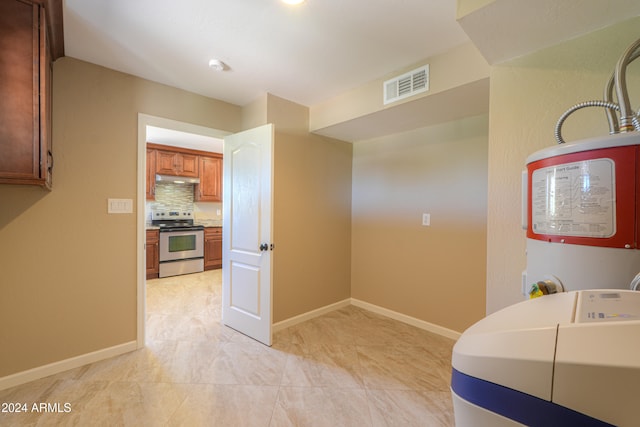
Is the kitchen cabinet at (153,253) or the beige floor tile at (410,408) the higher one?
the kitchen cabinet at (153,253)

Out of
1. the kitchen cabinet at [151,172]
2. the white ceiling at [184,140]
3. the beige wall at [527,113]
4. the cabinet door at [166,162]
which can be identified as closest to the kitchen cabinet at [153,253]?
the kitchen cabinet at [151,172]

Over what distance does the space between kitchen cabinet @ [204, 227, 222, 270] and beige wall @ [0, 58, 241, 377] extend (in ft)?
9.49

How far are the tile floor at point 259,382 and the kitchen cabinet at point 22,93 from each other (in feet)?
4.55

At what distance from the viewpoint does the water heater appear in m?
0.73

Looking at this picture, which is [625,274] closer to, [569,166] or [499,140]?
[569,166]

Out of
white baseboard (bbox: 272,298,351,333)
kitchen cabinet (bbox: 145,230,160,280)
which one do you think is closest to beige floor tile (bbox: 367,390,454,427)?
white baseboard (bbox: 272,298,351,333)

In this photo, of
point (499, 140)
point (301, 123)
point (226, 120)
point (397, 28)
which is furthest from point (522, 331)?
point (226, 120)

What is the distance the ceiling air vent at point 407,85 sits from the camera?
200 centimetres

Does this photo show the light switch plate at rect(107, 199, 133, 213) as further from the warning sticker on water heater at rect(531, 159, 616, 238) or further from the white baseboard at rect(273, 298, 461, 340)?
the warning sticker on water heater at rect(531, 159, 616, 238)

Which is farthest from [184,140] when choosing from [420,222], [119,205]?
[420,222]

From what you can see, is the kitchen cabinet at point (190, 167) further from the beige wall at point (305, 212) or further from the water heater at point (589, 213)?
the water heater at point (589, 213)

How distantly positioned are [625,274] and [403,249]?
7.34ft

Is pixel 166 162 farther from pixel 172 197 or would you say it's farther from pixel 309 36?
pixel 309 36

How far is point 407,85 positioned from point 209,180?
4414 mm
